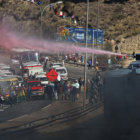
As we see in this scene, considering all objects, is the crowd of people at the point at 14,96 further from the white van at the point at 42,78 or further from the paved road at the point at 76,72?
the paved road at the point at 76,72

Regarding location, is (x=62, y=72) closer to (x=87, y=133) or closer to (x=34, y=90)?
(x=34, y=90)

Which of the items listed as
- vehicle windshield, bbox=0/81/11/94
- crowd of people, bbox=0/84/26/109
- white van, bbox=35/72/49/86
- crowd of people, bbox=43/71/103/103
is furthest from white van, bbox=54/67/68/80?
crowd of people, bbox=0/84/26/109

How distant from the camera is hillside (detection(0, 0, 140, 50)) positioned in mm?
60406

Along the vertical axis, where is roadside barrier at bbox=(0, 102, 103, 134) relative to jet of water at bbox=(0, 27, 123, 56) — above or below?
below

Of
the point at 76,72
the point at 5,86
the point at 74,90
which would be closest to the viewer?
the point at 74,90

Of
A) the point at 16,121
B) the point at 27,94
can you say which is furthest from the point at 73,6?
the point at 16,121

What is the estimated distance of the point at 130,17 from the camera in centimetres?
7081

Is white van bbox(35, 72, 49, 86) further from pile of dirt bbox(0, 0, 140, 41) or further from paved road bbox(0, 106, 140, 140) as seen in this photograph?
pile of dirt bbox(0, 0, 140, 41)

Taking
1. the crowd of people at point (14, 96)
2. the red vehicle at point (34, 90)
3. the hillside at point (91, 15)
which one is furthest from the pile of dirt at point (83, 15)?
the crowd of people at point (14, 96)

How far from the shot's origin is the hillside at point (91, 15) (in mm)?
60406

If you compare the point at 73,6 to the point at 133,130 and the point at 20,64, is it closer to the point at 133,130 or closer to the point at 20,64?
the point at 20,64

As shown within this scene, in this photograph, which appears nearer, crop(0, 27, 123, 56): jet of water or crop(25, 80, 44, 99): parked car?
crop(0, 27, 123, 56): jet of water

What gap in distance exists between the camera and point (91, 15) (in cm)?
7594

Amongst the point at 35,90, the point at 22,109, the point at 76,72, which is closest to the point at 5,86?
the point at 35,90
